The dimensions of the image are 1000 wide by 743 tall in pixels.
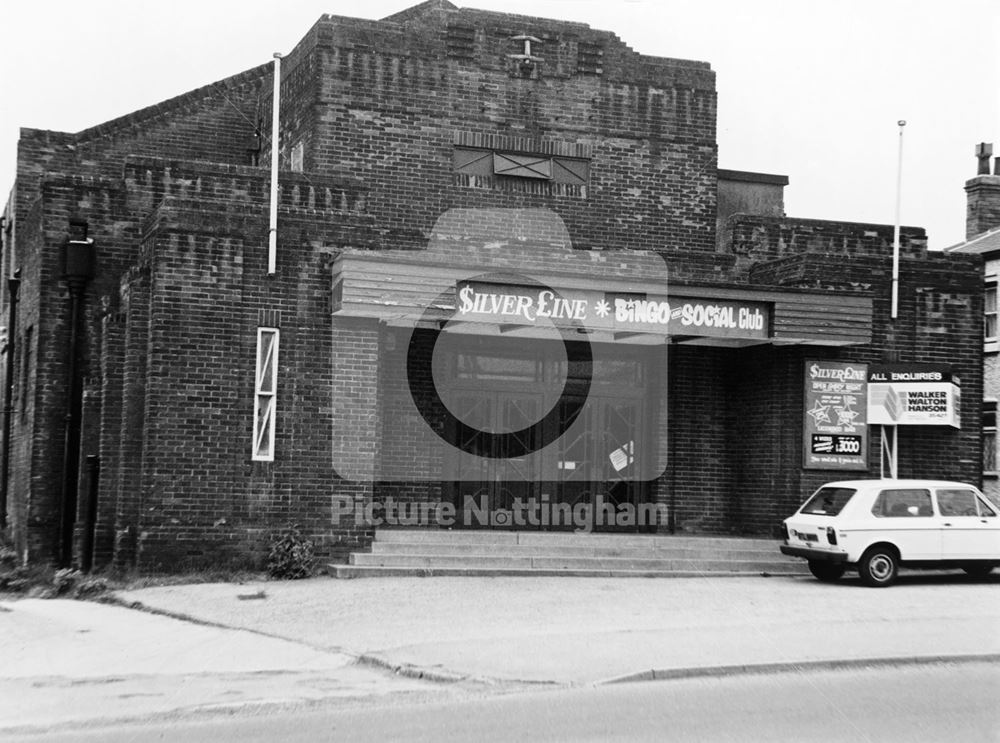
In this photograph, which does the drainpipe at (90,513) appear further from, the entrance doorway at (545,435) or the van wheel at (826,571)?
the van wheel at (826,571)

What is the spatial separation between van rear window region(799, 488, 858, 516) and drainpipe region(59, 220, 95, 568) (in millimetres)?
10552

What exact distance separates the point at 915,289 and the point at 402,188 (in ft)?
26.7

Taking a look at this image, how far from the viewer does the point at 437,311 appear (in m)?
17.4

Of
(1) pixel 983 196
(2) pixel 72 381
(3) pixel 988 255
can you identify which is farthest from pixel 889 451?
(1) pixel 983 196

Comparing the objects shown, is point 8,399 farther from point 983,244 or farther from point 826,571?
point 983,244

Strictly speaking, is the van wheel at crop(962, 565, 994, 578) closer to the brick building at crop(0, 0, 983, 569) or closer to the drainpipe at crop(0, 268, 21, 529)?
the brick building at crop(0, 0, 983, 569)

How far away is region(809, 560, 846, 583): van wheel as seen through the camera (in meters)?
17.8

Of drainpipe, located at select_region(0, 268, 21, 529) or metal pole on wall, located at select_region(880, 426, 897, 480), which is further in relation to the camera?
drainpipe, located at select_region(0, 268, 21, 529)

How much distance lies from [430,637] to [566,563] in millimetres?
5530

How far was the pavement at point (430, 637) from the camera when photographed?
33.3 feet

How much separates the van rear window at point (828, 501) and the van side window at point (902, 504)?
0.39 meters

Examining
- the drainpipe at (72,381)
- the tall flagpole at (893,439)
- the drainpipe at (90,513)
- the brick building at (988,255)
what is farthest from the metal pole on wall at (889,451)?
the brick building at (988,255)

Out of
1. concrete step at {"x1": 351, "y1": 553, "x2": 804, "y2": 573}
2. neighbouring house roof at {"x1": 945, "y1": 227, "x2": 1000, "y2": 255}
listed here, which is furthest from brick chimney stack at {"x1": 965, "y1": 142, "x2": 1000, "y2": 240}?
concrete step at {"x1": 351, "y1": 553, "x2": 804, "y2": 573}

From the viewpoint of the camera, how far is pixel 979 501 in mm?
17938
